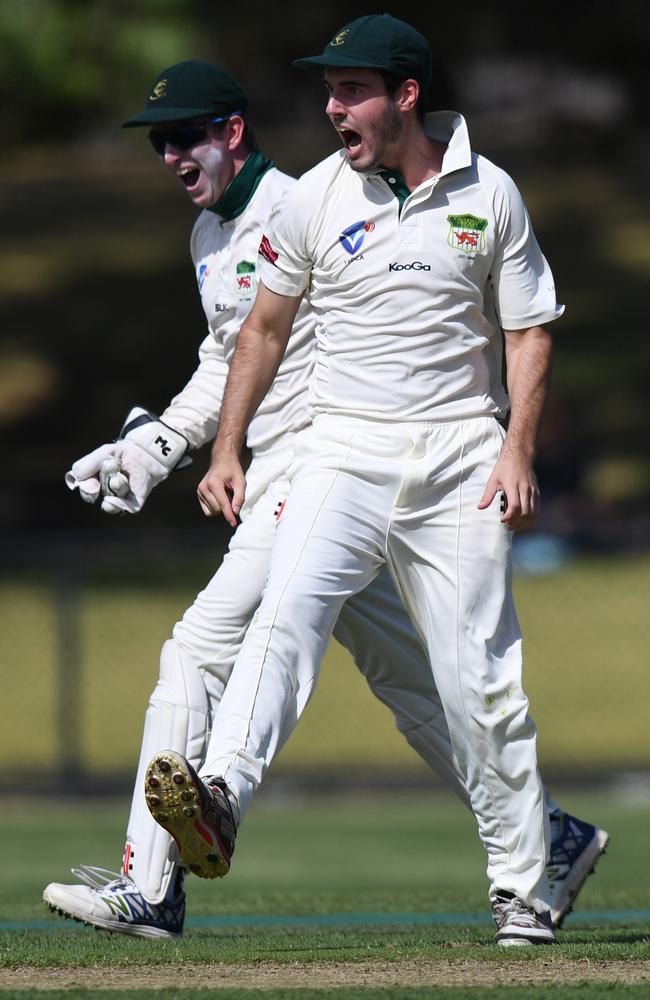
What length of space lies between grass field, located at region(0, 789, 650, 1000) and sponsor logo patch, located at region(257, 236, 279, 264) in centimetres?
207

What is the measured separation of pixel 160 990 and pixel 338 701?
10.3 meters

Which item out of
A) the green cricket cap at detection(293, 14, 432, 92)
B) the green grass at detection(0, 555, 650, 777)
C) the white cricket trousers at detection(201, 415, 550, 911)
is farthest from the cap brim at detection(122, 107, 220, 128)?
the green grass at detection(0, 555, 650, 777)

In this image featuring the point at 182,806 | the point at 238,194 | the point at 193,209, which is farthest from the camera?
the point at 193,209

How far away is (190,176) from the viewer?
6.36 meters

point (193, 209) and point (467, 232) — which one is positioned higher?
point (467, 232)

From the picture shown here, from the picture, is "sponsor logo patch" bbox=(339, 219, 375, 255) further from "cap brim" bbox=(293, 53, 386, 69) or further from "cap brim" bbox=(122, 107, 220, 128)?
"cap brim" bbox=(122, 107, 220, 128)

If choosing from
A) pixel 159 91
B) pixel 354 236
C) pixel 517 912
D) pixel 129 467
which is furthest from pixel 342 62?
pixel 517 912

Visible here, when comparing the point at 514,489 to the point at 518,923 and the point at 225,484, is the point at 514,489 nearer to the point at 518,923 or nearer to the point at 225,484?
the point at 225,484

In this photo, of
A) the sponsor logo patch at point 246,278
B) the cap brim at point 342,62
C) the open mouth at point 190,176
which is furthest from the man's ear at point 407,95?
the open mouth at point 190,176

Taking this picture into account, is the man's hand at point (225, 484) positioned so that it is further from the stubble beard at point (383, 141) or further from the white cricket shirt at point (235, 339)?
the stubble beard at point (383, 141)

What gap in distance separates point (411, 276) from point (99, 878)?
2174 millimetres

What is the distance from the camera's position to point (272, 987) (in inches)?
183

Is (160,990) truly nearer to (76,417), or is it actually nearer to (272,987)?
(272,987)

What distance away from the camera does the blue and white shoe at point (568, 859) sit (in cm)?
619
